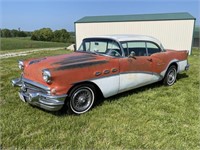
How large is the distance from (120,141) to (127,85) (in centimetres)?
184

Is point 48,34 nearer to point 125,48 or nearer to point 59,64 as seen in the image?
point 125,48

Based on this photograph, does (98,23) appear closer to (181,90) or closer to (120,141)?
(181,90)

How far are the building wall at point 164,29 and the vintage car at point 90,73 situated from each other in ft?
40.0

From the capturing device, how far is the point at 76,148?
302 cm

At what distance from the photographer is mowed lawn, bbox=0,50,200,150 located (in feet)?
10.3

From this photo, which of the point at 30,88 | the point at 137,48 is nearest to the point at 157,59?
the point at 137,48

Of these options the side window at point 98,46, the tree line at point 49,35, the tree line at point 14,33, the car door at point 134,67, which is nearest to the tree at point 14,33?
the tree line at point 14,33

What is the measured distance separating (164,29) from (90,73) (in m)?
14.8

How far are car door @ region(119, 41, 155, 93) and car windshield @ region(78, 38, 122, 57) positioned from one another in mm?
192

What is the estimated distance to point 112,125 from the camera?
366cm

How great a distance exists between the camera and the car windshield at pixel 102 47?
477 centimetres

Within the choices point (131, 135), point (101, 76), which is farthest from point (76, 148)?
point (101, 76)

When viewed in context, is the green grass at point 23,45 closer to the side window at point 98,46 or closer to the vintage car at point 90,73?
the side window at point 98,46

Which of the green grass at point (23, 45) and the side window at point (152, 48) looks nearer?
the side window at point (152, 48)
